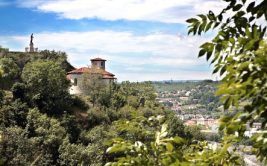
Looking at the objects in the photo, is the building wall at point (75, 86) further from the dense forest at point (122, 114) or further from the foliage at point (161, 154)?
the foliage at point (161, 154)

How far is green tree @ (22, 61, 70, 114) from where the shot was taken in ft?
201

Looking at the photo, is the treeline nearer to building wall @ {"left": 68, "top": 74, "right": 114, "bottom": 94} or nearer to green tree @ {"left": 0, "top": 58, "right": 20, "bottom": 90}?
green tree @ {"left": 0, "top": 58, "right": 20, "bottom": 90}

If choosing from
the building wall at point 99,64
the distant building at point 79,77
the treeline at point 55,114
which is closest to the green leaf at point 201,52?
the treeline at point 55,114

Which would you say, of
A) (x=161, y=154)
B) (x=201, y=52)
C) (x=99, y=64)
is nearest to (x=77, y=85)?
(x=99, y=64)

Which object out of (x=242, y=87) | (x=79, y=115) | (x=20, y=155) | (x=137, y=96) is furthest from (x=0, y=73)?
(x=137, y=96)

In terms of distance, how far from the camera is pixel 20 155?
43.6m

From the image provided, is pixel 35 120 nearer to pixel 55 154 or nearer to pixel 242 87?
pixel 55 154

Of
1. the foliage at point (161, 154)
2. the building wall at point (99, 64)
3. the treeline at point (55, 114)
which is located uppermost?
the building wall at point (99, 64)

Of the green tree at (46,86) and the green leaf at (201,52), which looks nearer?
the green leaf at (201,52)

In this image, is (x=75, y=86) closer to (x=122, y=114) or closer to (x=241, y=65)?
(x=122, y=114)

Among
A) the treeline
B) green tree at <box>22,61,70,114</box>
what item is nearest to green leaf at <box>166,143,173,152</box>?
the treeline

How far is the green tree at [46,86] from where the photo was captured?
2414 inches

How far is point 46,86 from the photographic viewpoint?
62000 millimetres

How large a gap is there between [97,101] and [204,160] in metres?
65.8
